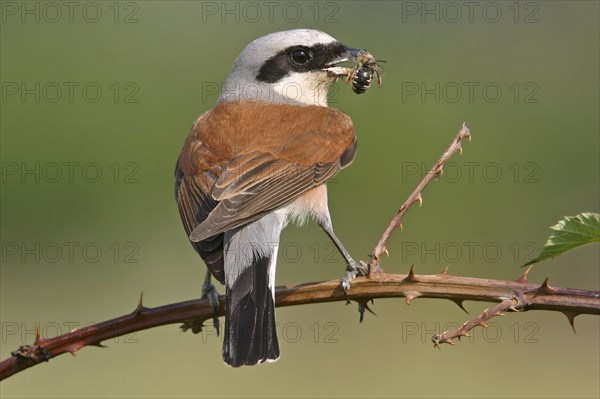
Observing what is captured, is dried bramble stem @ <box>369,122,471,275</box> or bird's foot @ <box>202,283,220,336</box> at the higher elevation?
dried bramble stem @ <box>369,122,471,275</box>

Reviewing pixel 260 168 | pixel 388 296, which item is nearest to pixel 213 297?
pixel 260 168

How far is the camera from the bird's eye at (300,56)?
14.8 feet

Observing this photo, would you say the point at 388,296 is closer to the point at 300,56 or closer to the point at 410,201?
the point at 410,201

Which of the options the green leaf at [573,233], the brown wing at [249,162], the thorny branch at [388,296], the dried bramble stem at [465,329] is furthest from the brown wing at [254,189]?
the green leaf at [573,233]

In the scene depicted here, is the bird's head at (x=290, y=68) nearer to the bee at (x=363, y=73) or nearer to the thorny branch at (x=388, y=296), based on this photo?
the bee at (x=363, y=73)

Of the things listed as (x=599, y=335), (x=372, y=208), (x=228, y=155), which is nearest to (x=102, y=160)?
(x=372, y=208)

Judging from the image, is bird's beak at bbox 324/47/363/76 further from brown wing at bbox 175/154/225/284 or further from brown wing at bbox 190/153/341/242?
brown wing at bbox 175/154/225/284

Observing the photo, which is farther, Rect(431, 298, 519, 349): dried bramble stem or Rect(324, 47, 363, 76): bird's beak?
Rect(324, 47, 363, 76): bird's beak

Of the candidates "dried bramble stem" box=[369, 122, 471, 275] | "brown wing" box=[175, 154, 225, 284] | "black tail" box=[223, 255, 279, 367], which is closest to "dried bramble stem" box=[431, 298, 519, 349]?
"dried bramble stem" box=[369, 122, 471, 275]

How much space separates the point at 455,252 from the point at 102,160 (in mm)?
3231

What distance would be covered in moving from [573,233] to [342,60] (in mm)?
2478

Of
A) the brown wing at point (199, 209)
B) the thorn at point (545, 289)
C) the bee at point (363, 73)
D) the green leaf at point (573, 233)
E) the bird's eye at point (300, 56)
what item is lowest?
the thorn at point (545, 289)

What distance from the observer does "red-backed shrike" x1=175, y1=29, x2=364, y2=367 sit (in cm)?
333

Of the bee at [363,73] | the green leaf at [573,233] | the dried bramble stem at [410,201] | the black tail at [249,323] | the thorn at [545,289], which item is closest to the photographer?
the green leaf at [573,233]
